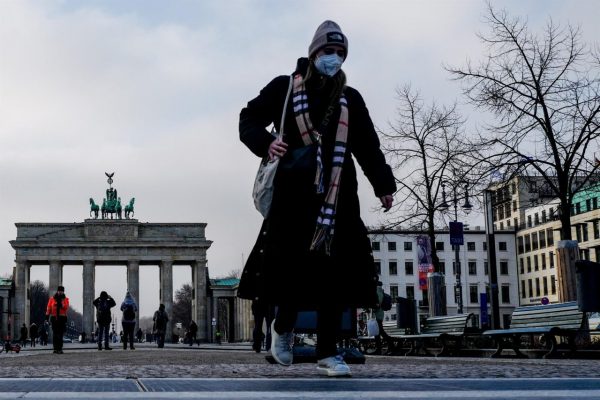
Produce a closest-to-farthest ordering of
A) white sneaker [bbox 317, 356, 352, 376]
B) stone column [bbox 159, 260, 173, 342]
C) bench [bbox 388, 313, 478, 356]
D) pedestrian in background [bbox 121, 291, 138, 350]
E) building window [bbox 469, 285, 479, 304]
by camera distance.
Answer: white sneaker [bbox 317, 356, 352, 376] → bench [bbox 388, 313, 478, 356] → pedestrian in background [bbox 121, 291, 138, 350] → stone column [bbox 159, 260, 173, 342] → building window [bbox 469, 285, 479, 304]

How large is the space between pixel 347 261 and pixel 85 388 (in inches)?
80.3

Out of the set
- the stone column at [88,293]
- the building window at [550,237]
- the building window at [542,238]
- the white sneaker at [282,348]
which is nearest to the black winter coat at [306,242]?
the white sneaker at [282,348]

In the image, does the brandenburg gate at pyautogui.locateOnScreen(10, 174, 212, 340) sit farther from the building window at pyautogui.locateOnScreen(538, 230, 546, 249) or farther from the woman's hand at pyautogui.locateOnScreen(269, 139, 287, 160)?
the woman's hand at pyautogui.locateOnScreen(269, 139, 287, 160)

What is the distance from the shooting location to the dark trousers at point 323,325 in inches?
210

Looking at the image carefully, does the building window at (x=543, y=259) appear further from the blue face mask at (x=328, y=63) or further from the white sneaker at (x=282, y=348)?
the blue face mask at (x=328, y=63)

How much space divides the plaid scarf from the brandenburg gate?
8051cm

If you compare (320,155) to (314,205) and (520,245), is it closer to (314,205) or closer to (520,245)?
(314,205)

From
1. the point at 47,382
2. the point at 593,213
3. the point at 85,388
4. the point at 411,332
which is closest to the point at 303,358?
the point at 47,382

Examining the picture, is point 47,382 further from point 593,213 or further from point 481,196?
point 593,213

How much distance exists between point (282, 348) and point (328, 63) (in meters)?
1.69

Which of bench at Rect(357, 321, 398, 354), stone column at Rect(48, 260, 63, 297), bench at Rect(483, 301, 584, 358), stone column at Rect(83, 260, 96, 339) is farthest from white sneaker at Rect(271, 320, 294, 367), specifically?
stone column at Rect(48, 260, 63, 297)

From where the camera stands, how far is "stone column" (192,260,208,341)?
3435 inches

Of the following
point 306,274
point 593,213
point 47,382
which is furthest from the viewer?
point 593,213

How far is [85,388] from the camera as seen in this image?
3725mm
